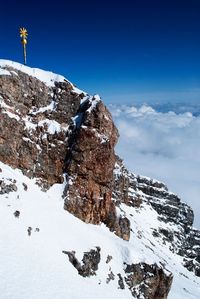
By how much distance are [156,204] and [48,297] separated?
152 metres

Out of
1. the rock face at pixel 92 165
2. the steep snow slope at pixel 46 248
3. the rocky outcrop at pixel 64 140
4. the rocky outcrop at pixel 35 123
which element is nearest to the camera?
the steep snow slope at pixel 46 248

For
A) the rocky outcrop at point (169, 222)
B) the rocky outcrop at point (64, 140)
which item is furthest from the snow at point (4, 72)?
the rocky outcrop at point (169, 222)

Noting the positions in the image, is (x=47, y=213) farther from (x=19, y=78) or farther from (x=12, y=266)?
(x=19, y=78)

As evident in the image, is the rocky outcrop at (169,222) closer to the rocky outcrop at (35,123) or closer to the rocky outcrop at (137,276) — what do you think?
the rocky outcrop at (35,123)

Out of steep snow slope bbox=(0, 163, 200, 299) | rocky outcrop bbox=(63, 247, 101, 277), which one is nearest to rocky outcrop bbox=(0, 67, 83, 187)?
steep snow slope bbox=(0, 163, 200, 299)

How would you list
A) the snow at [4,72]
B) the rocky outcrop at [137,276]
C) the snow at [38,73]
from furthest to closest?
the snow at [38,73] → the snow at [4,72] → the rocky outcrop at [137,276]

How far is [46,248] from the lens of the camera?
55.6 metres

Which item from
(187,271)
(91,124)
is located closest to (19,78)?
(91,124)

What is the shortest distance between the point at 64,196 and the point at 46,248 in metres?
17.0

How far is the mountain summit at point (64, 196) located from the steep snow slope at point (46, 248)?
0.53 feet

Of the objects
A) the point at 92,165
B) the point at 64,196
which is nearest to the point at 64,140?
the point at 92,165

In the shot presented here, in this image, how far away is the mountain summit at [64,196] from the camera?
5500 cm

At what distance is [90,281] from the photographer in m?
57.9

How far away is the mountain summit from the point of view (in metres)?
55.0
